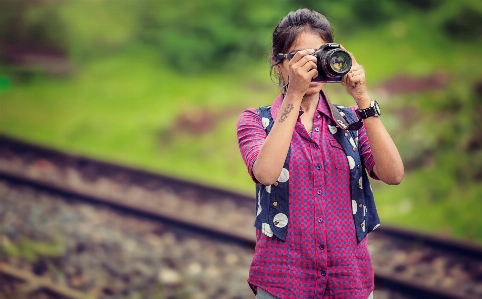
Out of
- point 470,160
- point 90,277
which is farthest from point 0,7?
point 470,160

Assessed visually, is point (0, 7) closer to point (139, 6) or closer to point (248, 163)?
point (139, 6)

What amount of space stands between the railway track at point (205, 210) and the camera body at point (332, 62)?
86.3 inches

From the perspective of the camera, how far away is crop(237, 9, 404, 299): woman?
6.07 feet

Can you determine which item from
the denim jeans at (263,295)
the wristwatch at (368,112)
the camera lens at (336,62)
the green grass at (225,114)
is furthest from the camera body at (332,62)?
the green grass at (225,114)

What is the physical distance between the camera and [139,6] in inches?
199

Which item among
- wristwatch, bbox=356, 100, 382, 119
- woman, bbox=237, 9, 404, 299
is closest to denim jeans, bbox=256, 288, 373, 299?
woman, bbox=237, 9, 404, 299

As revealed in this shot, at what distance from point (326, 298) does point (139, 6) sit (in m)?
3.69

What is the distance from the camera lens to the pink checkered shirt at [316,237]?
1.87 meters

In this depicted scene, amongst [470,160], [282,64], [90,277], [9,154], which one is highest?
[282,64]

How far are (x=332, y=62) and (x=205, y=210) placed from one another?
2973 mm

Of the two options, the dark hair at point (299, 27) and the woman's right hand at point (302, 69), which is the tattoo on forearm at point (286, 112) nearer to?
the woman's right hand at point (302, 69)

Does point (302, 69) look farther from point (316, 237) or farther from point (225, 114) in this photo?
point (225, 114)

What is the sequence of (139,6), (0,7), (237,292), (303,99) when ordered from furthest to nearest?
(0,7)
(139,6)
(237,292)
(303,99)

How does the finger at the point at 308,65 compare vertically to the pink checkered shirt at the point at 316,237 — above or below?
above
